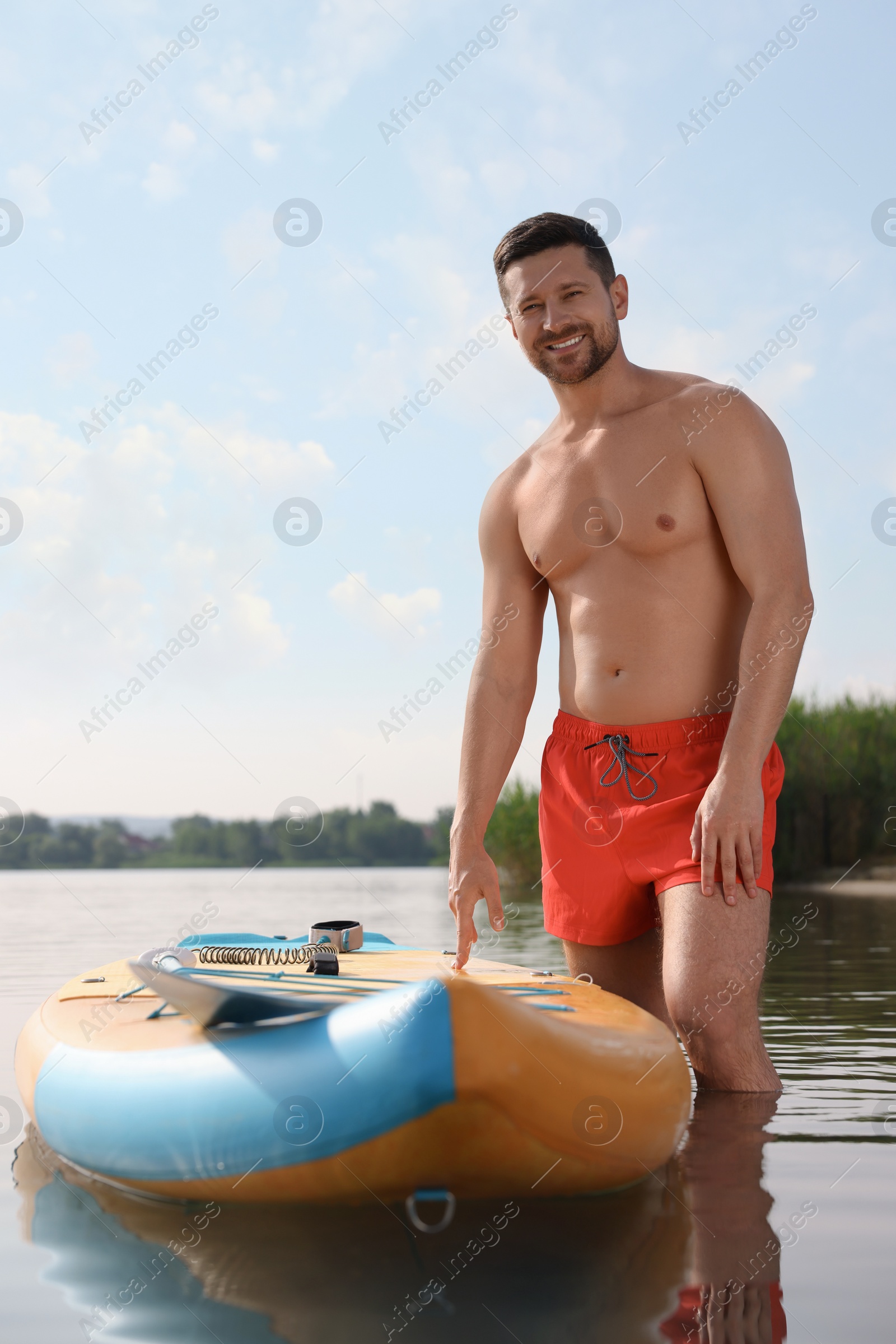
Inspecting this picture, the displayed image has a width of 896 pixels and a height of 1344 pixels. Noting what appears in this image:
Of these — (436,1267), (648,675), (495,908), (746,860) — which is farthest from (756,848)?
(436,1267)

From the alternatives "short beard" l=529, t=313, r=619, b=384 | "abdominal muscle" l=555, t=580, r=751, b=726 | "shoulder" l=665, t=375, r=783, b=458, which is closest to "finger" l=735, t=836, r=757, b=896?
"abdominal muscle" l=555, t=580, r=751, b=726

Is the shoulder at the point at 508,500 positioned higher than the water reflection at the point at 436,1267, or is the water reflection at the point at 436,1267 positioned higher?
the shoulder at the point at 508,500

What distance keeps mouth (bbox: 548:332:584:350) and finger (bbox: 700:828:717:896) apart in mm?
1282

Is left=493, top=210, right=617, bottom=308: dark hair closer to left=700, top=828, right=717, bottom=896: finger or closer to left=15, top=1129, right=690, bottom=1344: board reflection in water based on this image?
left=700, top=828, right=717, bottom=896: finger

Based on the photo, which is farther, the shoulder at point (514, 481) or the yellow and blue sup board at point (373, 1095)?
the shoulder at point (514, 481)

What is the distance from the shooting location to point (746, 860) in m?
2.40

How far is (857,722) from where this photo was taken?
16.4 meters

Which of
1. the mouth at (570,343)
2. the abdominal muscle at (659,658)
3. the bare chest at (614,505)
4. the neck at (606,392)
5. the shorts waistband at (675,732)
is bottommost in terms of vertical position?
the shorts waistband at (675,732)

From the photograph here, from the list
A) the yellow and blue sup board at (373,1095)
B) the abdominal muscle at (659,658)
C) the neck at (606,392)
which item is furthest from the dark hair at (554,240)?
the yellow and blue sup board at (373,1095)

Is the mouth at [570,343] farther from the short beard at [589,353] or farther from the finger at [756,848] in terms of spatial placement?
the finger at [756,848]

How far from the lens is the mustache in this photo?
2.81 metres

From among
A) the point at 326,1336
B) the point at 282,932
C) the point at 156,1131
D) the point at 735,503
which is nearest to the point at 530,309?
the point at 735,503

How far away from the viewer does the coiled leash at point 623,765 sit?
263 cm

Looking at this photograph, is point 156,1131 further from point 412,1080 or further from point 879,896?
point 879,896
